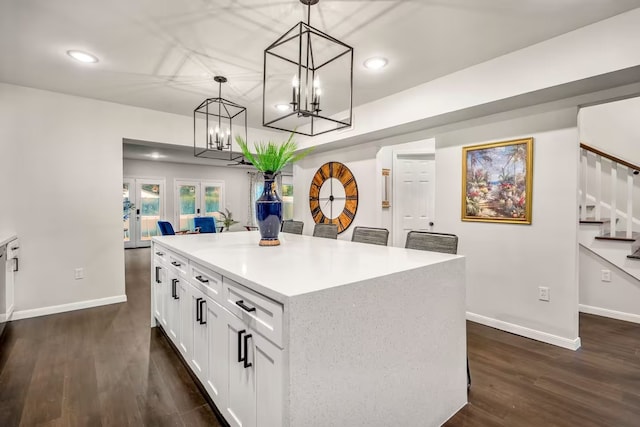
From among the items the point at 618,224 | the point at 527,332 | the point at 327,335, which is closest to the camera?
the point at 327,335

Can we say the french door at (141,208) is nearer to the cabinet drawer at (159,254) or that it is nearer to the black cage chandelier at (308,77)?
the black cage chandelier at (308,77)

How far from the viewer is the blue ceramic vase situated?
2.28m

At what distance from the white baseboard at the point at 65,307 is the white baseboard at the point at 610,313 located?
18.0 feet

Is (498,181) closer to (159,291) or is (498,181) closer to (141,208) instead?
(159,291)

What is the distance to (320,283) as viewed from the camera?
3.93 ft

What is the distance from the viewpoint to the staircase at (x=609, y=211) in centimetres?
320

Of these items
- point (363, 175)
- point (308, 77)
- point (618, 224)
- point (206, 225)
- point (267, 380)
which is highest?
point (308, 77)

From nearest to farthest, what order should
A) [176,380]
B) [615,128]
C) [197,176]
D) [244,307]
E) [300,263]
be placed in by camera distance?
[244,307], [300,263], [176,380], [615,128], [197,176]

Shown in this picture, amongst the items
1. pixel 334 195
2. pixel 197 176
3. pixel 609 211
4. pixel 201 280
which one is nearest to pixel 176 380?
pixel 201 280

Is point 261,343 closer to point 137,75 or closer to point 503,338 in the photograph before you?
point 503,338

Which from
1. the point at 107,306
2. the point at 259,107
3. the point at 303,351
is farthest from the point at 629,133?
the point at 107,306

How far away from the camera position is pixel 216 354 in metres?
1.64

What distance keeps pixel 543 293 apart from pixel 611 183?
199 centimetres

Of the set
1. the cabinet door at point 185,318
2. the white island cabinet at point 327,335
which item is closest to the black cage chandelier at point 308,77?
the white island cabinet at point 327,335
